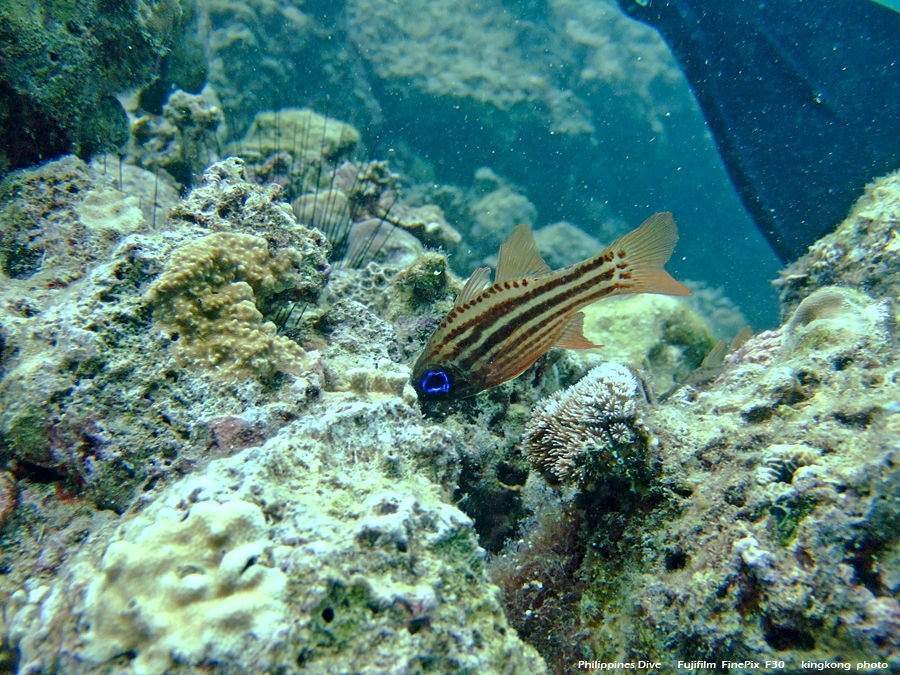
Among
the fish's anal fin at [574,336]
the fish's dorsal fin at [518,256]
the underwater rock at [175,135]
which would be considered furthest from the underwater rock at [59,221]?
the fish's anal fin at [574,336]

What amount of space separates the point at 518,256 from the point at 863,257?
372 cm

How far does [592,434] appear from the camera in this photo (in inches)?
85.1

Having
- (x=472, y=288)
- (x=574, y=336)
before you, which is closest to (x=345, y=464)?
(x=472, y=288)

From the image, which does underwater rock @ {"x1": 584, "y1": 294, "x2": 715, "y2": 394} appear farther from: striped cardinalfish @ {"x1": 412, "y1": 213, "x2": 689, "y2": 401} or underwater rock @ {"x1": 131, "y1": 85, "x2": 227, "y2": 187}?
underwater rock @ {"x1": 131, "y1": 85, "x2": 227, "y2": 187}

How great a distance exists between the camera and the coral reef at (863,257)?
379 centimetres

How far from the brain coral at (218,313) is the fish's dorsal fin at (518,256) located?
4.28ft

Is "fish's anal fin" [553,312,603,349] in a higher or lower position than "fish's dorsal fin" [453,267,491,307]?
lower

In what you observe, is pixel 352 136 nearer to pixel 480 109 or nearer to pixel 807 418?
pixel 480 109

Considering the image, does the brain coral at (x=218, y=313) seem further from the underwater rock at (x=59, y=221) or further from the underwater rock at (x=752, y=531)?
the underwater rock at (x=752, y=531)

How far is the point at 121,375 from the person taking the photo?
2.05m

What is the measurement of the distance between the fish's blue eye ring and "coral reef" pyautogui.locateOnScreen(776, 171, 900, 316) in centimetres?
398

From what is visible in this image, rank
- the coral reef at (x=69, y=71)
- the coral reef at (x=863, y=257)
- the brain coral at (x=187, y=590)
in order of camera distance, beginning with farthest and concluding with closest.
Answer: the coral reef at (x=863, y=257)
the coral reef at (x=69, y=71)
the brain coral at (x=187, y=590)

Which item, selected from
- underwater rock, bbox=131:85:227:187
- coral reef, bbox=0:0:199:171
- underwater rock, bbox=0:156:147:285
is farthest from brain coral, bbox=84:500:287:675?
underwater rock, bbox=131:85:227:187

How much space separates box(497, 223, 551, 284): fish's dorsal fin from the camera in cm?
262
